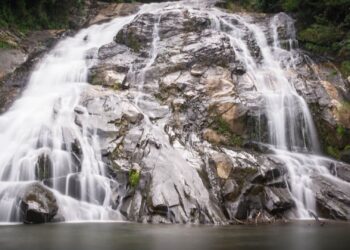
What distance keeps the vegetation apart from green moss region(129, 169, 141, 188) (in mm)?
10296

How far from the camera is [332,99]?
1570cm

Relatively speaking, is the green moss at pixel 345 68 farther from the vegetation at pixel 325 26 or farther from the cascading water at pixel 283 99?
the cascading water at pixel 283 99

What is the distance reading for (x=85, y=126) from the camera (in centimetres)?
1346

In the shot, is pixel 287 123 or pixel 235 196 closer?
pixel 235 196

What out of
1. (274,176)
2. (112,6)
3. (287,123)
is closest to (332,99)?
(287,123)

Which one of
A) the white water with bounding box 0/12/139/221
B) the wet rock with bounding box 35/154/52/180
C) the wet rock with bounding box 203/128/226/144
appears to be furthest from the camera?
the wet rock with bounding box 203/128/226/144

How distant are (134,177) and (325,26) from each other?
1226 cm

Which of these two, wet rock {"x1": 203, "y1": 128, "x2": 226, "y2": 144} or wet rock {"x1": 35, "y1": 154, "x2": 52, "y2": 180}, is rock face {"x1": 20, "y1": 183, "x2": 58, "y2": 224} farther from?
wet rock {"x1": 203, "y1": 128, "x2": 226, "y2": 144}

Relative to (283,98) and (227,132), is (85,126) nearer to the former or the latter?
(227,132)

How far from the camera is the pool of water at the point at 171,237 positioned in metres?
7.30

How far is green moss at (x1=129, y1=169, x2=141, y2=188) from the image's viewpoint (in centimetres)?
1149

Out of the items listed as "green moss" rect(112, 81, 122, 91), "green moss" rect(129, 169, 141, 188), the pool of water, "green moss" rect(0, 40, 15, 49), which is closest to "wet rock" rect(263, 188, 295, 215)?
the pool of water

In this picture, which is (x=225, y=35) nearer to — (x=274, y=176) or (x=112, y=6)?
(x=274, y=176)

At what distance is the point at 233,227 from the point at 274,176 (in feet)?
9.19
